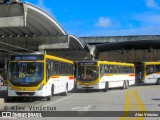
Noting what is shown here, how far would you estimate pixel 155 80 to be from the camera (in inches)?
1875

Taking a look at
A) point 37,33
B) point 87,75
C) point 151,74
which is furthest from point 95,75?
point 151,74

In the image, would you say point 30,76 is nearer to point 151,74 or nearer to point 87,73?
point 87,73

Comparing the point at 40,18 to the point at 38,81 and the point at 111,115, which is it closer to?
the point at 38,81

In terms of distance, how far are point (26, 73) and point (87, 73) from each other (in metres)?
10.7

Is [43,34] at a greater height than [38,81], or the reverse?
[43,34]

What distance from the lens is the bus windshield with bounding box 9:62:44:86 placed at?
71.3 ft

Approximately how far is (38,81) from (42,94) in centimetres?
75

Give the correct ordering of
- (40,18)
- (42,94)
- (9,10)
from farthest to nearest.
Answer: (40,18), (9,10), (42,94)

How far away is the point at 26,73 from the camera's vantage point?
22031mm

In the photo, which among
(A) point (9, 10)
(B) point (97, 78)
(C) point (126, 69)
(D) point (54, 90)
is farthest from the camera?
(C) point (126, 69)

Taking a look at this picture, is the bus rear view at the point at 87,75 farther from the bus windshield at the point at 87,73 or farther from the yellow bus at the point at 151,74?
the yellow bus at the point at 151,74

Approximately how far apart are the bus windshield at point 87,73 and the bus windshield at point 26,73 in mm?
10105

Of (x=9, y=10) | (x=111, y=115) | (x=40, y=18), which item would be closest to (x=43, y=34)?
(x=40, y=18)

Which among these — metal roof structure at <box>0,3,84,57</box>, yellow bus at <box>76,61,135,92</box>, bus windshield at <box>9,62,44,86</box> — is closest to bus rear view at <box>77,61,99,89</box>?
yellow bus at <box>76,61,135,92</box>
